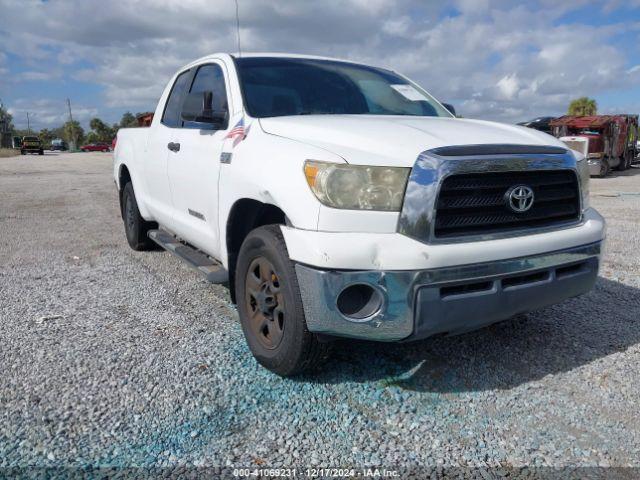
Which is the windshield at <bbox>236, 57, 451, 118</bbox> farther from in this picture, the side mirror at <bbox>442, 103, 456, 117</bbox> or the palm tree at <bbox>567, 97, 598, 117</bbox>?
the palm tree at <bbox>567, 97, 598, 117</bbox>

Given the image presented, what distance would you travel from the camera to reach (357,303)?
254cm

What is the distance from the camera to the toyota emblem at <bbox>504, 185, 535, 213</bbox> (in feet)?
8.72

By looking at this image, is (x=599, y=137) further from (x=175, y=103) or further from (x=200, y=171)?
(x=200, y=171)

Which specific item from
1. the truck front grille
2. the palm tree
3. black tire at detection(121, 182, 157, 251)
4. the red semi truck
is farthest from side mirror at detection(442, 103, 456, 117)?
the palm tree

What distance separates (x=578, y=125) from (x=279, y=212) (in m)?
19.0

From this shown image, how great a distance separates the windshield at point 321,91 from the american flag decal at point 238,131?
12 cm

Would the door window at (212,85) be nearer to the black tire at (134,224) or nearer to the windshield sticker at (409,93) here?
the windshield sticker at (409,93)

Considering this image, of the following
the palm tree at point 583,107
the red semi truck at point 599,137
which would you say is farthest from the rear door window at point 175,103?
the palm tree at point 583,107

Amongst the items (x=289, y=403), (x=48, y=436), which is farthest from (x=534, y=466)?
(x=48, y=436)

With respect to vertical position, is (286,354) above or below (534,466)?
above

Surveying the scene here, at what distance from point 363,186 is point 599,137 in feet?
60.9

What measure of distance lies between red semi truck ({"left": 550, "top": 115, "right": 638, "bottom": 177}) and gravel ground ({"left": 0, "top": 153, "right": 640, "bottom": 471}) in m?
15.1

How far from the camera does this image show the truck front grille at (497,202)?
8.27 ft

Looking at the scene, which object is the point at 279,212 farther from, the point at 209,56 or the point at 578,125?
the point at 578,125
